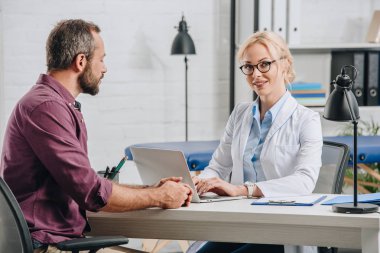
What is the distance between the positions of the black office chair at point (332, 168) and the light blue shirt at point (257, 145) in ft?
0.85

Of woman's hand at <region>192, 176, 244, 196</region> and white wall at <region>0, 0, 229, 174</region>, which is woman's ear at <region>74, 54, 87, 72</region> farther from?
white wall at <region>0, 0, 229, 174</region>

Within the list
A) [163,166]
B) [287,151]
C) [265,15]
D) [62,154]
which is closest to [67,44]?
[62,154]

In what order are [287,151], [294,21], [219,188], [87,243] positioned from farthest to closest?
[294,21]
[287,151]
[219,188]
[87,243]

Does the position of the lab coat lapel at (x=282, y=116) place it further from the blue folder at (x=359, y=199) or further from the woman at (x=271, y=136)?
the blue folder at (x=359, y=199)

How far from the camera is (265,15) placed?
4.81m

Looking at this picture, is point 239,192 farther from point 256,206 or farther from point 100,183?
point 100,183

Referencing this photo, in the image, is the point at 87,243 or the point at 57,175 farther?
the point at 57,175

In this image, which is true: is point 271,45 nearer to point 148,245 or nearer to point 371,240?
point 371,240

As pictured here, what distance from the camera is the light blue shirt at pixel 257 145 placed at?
2.89 meters

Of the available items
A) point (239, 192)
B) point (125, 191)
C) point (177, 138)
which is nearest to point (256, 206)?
point (239, 192)

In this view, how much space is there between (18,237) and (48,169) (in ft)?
0.73

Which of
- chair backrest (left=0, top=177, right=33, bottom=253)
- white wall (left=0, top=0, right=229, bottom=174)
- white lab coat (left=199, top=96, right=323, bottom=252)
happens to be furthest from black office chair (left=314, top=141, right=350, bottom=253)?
white wall (left=0, top=0, right=229, bottom=174)

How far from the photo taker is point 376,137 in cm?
455

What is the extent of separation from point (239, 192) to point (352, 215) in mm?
502
